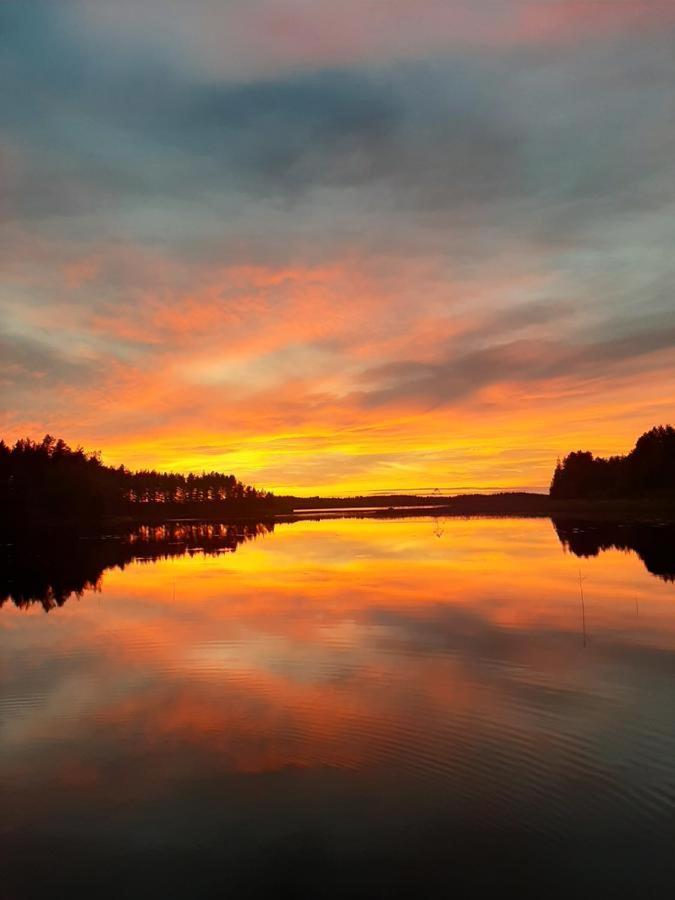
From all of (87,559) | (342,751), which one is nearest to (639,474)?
(87,559)

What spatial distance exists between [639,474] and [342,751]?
133m

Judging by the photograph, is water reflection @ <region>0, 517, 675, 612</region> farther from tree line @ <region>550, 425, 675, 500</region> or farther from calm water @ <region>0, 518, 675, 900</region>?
tree line @ <region>550, 425, 675, 500</region>

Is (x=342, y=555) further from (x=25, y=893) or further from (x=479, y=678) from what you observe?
(x=25, y=893)

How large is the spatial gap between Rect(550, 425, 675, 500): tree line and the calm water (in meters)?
107

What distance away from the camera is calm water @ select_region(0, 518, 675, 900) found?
888 cm

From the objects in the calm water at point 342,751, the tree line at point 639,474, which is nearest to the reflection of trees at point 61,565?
the calm water at point 342,751

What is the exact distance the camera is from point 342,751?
1279 cm

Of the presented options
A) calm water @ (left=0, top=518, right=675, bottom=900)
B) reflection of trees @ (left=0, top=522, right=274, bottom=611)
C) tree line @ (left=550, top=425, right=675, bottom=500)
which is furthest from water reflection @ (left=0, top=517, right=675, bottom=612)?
tree line @ (left=550, top=425, right=675, bottom=500)

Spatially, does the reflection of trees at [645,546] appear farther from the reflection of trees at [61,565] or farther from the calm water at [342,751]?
the reflection of trees at [61,565]

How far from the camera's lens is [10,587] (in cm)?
4116

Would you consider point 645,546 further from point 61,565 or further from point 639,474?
point 639,474

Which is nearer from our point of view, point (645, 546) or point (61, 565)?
point (61, 565)

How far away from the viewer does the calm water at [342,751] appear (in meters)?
8.88

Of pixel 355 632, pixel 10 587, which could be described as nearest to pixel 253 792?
pixel 355 632
